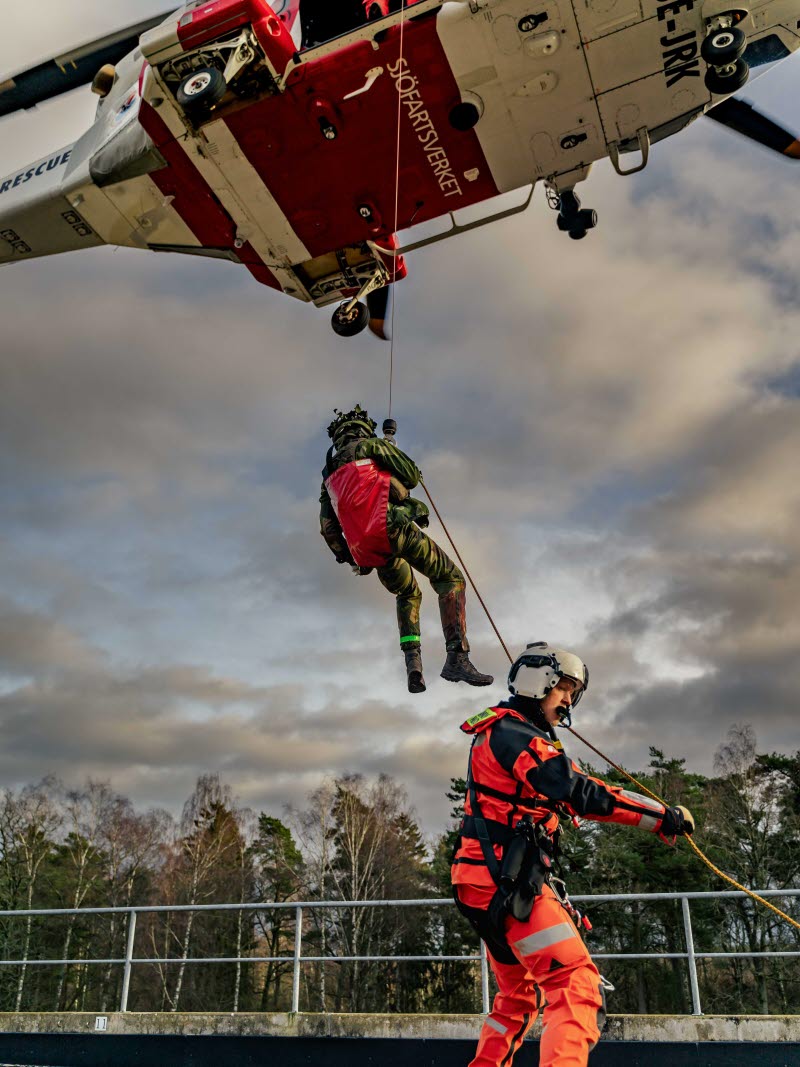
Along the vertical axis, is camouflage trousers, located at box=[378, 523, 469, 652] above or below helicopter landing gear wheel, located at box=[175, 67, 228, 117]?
below

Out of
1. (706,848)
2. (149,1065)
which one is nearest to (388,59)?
(149,1065)

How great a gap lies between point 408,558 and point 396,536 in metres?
0.20

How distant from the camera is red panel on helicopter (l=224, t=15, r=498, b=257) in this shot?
7.10m

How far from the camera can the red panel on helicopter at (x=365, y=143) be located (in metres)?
7.10

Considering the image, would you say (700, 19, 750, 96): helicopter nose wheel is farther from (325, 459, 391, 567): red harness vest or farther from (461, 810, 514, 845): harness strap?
(461, 810, 514, 845): harness strap

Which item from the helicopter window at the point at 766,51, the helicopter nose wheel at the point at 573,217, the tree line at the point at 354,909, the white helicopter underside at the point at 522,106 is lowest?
the tree line at the point at 354,909

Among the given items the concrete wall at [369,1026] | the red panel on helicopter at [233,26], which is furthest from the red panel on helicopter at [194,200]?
the concrete wall at [369,1026]

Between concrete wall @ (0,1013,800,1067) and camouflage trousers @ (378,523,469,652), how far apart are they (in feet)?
9.66

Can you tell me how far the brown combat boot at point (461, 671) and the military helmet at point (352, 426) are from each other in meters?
1.76

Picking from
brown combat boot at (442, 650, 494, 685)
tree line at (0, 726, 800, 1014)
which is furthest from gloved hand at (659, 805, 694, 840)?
tree line at (0, 726, 800, 1014)

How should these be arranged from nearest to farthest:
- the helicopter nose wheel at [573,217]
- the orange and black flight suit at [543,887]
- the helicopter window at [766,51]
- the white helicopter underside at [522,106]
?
1. the orange and black flight suit at [543,887]
2. the white helicopter underside at [522,106]
3. the helicopter window at [766,51]
4. the helicopter nose wheel at [573,217]

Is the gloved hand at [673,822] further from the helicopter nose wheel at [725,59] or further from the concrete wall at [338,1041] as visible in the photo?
the helicopter nose wheel at [725,59]

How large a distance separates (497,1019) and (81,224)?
8.47m

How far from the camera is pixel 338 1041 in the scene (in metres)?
7.12
